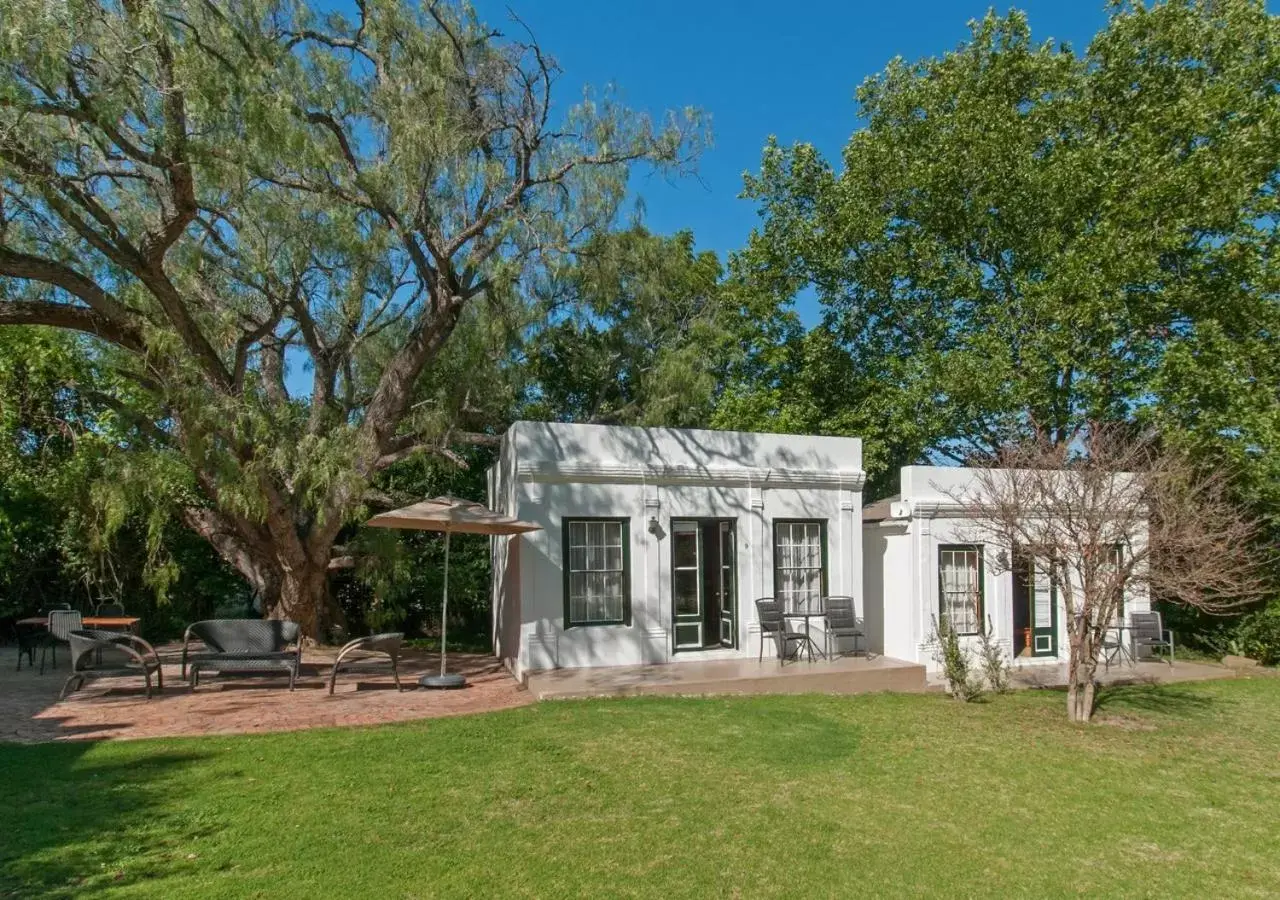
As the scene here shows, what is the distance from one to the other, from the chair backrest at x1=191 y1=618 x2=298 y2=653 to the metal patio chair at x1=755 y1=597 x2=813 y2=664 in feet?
20.3

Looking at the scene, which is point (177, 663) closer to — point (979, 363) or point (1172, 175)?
point (979, 363)

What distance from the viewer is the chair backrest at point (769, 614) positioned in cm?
1187

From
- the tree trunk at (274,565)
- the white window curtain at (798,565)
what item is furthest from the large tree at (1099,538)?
the tree trunk at (274,565)

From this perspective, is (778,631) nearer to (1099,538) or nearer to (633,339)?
(1099,538)

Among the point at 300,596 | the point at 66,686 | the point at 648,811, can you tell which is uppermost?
the point at 300,596

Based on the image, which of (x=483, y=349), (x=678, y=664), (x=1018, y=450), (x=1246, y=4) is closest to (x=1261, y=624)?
(x=1018, y=450)

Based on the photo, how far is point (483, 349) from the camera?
15.1 meters

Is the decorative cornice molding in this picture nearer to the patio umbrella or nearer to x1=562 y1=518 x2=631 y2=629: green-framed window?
x1=562 y1=518 x2=631 y2=629: green-framed window

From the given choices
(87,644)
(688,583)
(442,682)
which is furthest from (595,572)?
(87,644)

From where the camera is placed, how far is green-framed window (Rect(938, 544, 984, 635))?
12.9 meters

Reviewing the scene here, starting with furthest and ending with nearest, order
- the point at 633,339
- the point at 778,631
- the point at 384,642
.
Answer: the point at 633,339, the point at 778,631, the point at 384,642

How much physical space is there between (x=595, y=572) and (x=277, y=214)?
642 cm

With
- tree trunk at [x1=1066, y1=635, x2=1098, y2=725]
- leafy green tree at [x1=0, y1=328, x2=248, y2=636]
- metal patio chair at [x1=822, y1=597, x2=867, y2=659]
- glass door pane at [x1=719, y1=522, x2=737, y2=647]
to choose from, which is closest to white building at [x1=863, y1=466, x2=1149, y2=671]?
metal patio chair at [x1=822, y1=597, x2=867, y2=659]

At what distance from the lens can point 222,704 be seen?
363 inches
